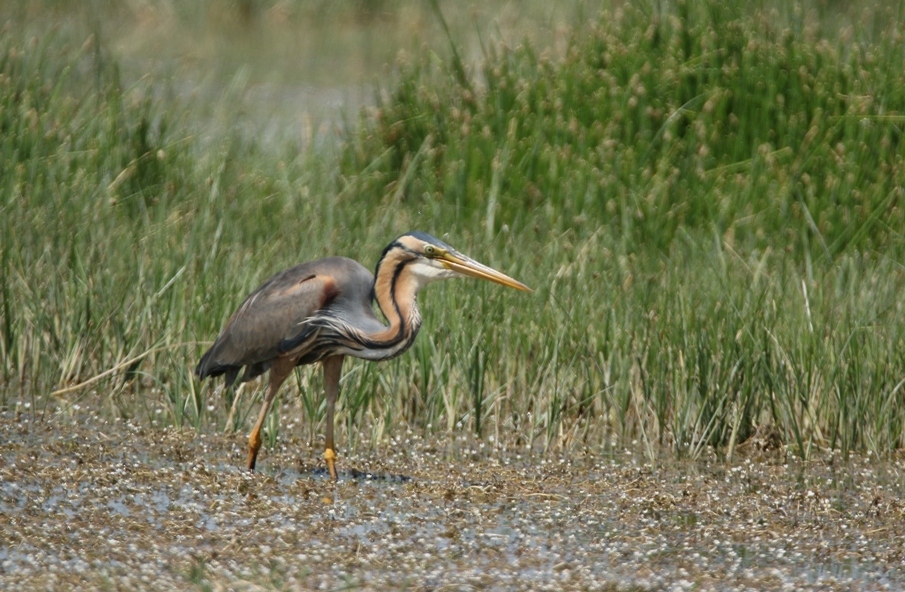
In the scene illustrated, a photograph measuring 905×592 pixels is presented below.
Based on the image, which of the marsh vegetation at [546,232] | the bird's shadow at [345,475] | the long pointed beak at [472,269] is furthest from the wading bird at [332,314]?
the marsh vegetation at [546,232]

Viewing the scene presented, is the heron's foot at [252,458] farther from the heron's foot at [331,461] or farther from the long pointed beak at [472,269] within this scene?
the long pointed beak at [472,269]

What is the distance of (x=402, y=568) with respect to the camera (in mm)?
4867

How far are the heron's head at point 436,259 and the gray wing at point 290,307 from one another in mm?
311

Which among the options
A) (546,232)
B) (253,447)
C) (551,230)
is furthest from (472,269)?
(546,232)

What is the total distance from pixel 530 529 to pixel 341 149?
4668 mm

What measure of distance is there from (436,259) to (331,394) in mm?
779

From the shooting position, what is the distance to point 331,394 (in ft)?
20.3

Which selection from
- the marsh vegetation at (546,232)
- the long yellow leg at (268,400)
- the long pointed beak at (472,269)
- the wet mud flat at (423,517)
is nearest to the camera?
the wet mud flat at (423,517)

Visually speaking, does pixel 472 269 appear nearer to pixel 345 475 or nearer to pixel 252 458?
pixel 345 475

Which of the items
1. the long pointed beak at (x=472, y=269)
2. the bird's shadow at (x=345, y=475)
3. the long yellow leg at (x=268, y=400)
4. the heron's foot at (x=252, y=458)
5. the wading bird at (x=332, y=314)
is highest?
the long pointed beak at (x=472, y=269)

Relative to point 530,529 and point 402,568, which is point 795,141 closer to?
point 530,529

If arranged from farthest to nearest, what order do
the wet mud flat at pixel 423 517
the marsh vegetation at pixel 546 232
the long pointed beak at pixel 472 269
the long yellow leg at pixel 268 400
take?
1. the marsh vegetation at pixel 546 232
2. the long yellow leg at pixel 268 400
3. the long pointed beak at pixel 472 269
4. the wet mud flat at pixel 423 517

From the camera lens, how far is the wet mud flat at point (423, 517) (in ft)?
15.7

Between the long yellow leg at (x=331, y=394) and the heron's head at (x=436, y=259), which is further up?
the heron's head at (x=436, y=259)
